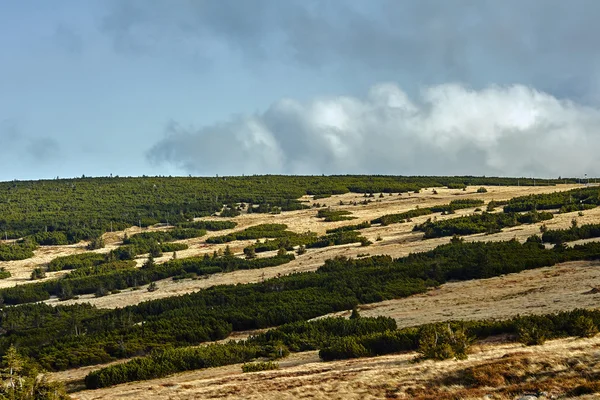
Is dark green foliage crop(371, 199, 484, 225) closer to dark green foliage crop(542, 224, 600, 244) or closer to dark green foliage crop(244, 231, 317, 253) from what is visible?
dark green foliage crop(244, 231, 317, 253)

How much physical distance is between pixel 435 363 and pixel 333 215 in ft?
250

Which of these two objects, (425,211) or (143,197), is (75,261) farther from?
(143,197)

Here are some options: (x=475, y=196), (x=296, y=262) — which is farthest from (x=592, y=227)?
(x=475, y=196)

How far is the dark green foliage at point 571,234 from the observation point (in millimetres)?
58719

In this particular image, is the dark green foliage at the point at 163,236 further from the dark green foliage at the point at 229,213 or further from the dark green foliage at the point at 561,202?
the dark green foliage at the point at 561,202

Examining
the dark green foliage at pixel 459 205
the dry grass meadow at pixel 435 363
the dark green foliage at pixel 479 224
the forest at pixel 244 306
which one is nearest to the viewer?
the dry grass meadow at pixel 435 363

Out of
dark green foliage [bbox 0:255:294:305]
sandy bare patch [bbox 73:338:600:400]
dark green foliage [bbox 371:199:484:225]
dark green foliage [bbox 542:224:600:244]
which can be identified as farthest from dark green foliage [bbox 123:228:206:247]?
sandy bare patch [bbox 73:338:600:400]

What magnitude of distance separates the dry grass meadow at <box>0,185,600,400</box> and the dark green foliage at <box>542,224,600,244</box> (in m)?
3.33

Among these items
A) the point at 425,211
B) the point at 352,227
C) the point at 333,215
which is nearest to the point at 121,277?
the point at 352,227

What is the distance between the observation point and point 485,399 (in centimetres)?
2127

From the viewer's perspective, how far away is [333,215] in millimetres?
101812

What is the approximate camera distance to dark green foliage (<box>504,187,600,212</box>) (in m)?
80.4

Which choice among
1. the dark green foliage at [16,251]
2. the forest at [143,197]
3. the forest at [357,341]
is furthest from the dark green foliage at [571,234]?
the dark green foliage at [16,251]

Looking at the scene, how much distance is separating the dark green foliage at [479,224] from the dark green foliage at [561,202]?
5.34 metres
